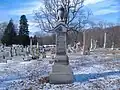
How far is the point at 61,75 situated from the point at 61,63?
577mm

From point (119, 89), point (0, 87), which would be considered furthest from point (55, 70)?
point (119, 89)

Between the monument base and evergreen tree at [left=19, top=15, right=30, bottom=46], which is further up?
evergreen tree at [left=19, top=15, right=30, bottom=46]

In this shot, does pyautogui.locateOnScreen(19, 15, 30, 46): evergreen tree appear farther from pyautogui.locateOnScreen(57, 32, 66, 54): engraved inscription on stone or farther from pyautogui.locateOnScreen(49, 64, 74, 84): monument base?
pyautogui.locateOnScreen(49, 64, 74, 84): monument base

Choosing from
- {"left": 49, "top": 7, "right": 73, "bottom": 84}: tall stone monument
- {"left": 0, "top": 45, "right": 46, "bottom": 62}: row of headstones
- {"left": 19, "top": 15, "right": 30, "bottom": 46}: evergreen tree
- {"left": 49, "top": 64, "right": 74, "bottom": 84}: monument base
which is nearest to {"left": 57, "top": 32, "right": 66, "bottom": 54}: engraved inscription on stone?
{"left": 49, "top": 7, "right": 73, "bottom": 84}: tall stone monument

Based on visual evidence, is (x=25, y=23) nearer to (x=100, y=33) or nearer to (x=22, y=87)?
(x=100, y=33)

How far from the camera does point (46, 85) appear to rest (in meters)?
10.8

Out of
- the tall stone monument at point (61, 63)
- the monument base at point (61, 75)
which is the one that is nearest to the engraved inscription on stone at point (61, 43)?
the tall stone monument at point (61, 63)

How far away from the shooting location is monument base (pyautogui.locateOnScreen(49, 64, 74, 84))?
11445 mm

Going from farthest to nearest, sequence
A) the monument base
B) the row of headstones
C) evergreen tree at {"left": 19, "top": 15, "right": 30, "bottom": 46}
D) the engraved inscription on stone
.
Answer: evergreen tree at {"left": 19, "top": 15, "right": 30, "bottom": 46} < the row of headstones < the engraved inscription on stone < the monument base

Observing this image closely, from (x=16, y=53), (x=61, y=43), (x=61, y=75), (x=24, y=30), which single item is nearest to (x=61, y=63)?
(x=61, y=75)

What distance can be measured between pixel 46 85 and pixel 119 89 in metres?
3.06

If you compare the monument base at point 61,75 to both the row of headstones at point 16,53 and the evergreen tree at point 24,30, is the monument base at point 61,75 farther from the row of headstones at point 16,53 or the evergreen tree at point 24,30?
the evergreen tree at point 24,30

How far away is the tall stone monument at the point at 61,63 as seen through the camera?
11.5 meters

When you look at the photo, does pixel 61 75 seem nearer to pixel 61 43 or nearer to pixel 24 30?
pixel 61 43
